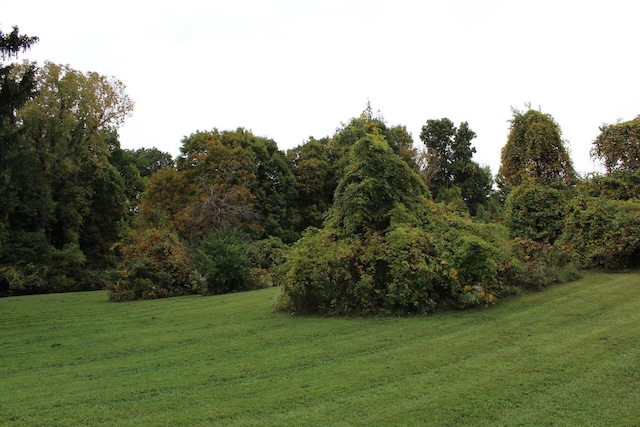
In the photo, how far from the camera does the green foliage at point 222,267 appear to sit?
15.9 meters

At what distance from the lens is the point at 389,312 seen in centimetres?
889

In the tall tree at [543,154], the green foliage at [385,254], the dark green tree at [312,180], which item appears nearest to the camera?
the green foliage at [385,254]

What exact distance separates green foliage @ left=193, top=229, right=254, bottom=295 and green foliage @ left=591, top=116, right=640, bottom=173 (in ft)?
42.1

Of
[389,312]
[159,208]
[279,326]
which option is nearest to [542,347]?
[389,312]

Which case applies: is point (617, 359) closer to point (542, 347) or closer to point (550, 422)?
point (542, 347)

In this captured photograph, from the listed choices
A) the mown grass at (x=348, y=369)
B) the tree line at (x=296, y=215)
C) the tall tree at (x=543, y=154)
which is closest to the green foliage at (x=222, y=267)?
the tree line at (x=296, y=215)

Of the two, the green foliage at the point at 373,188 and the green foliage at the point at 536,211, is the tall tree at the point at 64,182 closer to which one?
the green foliage at the point at 373,188

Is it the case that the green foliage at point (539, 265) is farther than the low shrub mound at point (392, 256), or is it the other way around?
the green foliage at point (539, 265)

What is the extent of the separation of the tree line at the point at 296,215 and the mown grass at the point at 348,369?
0.93 m

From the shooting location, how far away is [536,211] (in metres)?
15.2

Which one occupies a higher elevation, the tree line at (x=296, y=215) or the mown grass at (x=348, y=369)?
the tree line at (x=296, y=215)

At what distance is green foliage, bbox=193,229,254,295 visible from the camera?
15930mm

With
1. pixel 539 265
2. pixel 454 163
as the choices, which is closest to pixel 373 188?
pixel 539 265

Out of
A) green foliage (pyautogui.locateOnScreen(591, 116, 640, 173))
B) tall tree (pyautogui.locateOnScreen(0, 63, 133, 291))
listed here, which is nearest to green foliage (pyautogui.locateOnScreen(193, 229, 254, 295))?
green foliage (pyautogui.locateOnScreen(591, 116, 640, 173))
